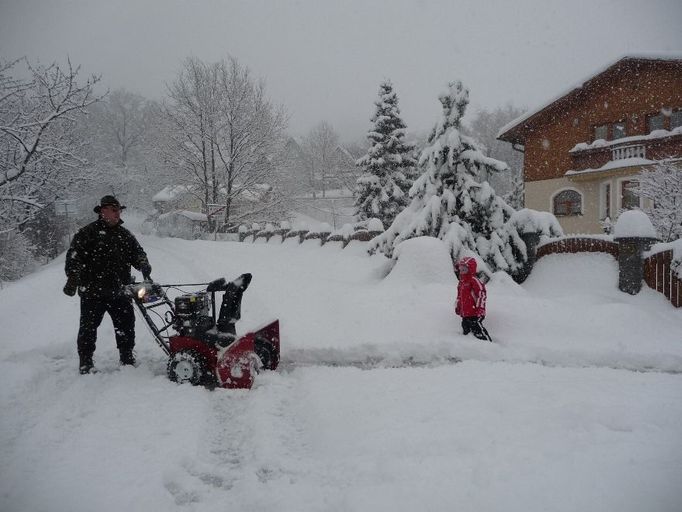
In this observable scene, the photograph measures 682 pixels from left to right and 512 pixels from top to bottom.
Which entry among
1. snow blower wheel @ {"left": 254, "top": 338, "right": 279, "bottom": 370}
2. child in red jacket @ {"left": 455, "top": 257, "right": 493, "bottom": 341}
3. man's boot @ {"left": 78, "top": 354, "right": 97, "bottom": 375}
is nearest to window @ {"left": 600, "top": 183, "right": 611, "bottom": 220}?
child in red jacket @ {"left": 455, "top": 257, "right": 493, "bottom": 341}

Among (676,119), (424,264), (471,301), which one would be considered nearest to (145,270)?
(471,301)

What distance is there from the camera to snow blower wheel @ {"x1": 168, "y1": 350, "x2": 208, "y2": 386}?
4.51 metres

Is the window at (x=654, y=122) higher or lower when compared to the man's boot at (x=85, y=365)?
higher

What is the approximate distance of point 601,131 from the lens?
22344mm

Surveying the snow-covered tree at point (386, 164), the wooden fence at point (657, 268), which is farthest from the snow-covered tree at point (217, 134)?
the wooden fence at point (657, 268)

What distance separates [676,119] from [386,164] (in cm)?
1409

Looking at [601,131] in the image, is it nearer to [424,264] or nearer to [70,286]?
[424,264]

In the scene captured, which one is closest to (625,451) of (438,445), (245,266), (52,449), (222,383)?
(438,445)

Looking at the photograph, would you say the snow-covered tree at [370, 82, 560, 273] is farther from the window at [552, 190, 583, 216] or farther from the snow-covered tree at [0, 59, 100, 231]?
the window at [552, 190, 583, 216]

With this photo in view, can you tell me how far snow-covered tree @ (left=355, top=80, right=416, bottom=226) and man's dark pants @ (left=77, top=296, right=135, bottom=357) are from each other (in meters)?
20.9

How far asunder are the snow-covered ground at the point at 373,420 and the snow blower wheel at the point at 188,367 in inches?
7.2

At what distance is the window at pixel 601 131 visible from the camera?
2200cm

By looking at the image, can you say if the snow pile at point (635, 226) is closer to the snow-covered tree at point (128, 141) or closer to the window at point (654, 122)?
the window at point (654, 122)

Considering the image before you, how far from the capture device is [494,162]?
10.5m
